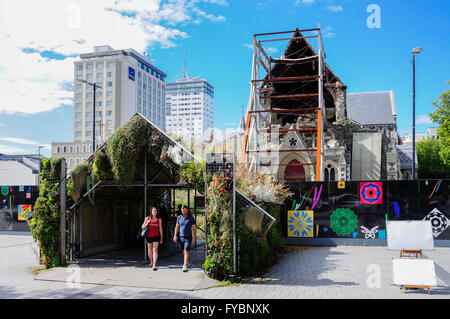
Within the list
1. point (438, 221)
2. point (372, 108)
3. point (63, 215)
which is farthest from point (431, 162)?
point (63, 215)

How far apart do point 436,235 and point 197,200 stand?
9.75 metres

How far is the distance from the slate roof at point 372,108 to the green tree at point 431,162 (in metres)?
9.72

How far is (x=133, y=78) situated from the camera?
112 meters

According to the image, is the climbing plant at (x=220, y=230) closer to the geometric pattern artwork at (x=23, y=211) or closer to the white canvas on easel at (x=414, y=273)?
the white canvas on easel at (x=414, y=273)

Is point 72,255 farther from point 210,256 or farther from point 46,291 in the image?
point 210,256

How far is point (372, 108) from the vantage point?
4609 centimetres

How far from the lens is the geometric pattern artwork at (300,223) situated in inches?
577

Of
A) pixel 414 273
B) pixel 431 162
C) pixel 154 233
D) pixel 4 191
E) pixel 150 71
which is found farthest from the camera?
pixel 150 71

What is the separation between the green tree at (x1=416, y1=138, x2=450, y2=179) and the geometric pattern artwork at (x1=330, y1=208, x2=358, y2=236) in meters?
41.6

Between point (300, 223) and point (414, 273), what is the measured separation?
701cm

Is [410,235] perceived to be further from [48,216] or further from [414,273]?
[48,216]

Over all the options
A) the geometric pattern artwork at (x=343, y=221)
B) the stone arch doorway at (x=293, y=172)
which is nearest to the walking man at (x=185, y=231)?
the geometric pattern artwork at (x=343, y=221)

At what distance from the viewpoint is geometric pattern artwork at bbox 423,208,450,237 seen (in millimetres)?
13914
